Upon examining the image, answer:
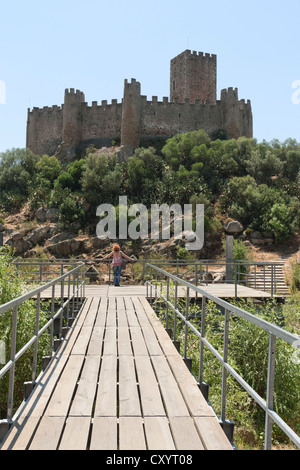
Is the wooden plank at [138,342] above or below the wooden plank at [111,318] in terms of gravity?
below

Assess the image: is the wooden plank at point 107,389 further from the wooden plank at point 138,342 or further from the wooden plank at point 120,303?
the wooden plank at point 120,303

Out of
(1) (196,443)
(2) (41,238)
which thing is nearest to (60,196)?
(2) (41,238)

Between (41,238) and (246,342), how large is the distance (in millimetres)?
24131

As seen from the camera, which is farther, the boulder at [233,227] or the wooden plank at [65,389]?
the boulder at [233,227]

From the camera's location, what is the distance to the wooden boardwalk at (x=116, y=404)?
114 inches

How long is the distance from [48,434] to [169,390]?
1370 mm

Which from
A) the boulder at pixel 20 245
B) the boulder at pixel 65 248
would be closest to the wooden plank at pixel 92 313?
the boulder at pixel 65 248

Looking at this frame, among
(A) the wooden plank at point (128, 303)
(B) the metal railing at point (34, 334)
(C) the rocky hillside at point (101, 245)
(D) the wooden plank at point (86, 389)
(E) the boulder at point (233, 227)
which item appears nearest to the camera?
(B) the metal railing at point (34, 334)

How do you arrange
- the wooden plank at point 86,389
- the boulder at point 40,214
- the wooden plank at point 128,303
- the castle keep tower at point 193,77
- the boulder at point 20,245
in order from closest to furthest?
1. the wooden plank at point 86,389
2. the wooden plank at point 128,303
3. the boulder at point 20,245
4. the boulder at point 40,214
5. the castle keep tower at point 193,77

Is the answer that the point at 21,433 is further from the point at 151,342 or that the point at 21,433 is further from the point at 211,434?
the point at 151,342

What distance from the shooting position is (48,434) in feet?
9.73

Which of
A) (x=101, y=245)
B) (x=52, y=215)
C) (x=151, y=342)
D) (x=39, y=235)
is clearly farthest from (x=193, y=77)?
(x=151, y=342)

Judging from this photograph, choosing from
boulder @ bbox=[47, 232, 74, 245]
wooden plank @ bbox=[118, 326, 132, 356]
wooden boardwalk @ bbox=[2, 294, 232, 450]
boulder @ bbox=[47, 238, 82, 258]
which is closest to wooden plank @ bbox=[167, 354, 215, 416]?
wooden boardwalk @ bbox=[2, 294, 232, 450]

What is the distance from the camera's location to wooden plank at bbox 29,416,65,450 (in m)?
2.78
